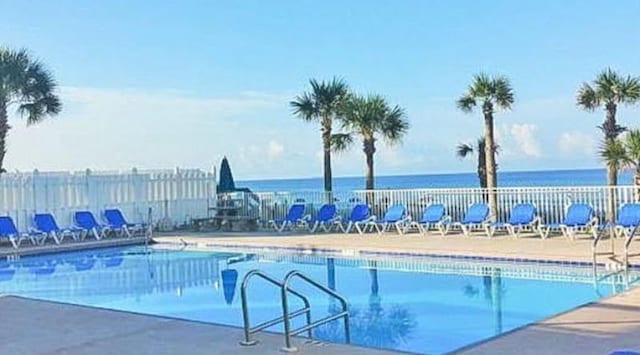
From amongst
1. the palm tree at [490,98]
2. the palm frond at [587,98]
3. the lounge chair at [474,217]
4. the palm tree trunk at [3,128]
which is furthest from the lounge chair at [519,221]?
the palm tree trunk at [3,128]

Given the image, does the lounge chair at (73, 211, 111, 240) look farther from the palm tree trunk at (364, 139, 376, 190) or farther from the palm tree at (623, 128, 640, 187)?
the palm tree at (623, 128, 640, 187)

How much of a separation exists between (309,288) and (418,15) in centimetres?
1097

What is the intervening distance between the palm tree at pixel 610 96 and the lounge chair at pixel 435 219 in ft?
12.3

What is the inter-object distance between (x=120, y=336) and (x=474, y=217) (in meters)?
9.18

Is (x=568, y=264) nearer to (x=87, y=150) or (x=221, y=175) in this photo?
(x=221, y=175)

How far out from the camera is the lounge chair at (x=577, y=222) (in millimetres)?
12742

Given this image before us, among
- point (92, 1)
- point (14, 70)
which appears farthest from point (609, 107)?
point (14, 70)

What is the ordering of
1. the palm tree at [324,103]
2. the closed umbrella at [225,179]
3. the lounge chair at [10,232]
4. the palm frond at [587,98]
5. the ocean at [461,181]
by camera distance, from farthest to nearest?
→ the ocean at [461,181], the closed umbrella at [225,179], the palm tree at [324,103], the palm frond at [587,98], the lounge chair at [10,232]

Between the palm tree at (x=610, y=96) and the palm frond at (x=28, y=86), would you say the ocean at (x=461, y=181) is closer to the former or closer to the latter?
the palm frond at (x=28, y=86)

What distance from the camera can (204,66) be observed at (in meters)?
19.9

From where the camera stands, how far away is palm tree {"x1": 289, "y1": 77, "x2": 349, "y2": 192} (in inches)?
766

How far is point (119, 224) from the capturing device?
1673 centimetres


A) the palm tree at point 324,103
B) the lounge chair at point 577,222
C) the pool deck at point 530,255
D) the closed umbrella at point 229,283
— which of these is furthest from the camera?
the palm tree at point 324,103

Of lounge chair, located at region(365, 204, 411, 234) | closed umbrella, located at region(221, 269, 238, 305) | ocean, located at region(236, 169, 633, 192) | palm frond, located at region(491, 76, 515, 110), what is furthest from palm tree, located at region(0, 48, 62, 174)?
ocean, located at region(236, 169, 633, 192)
